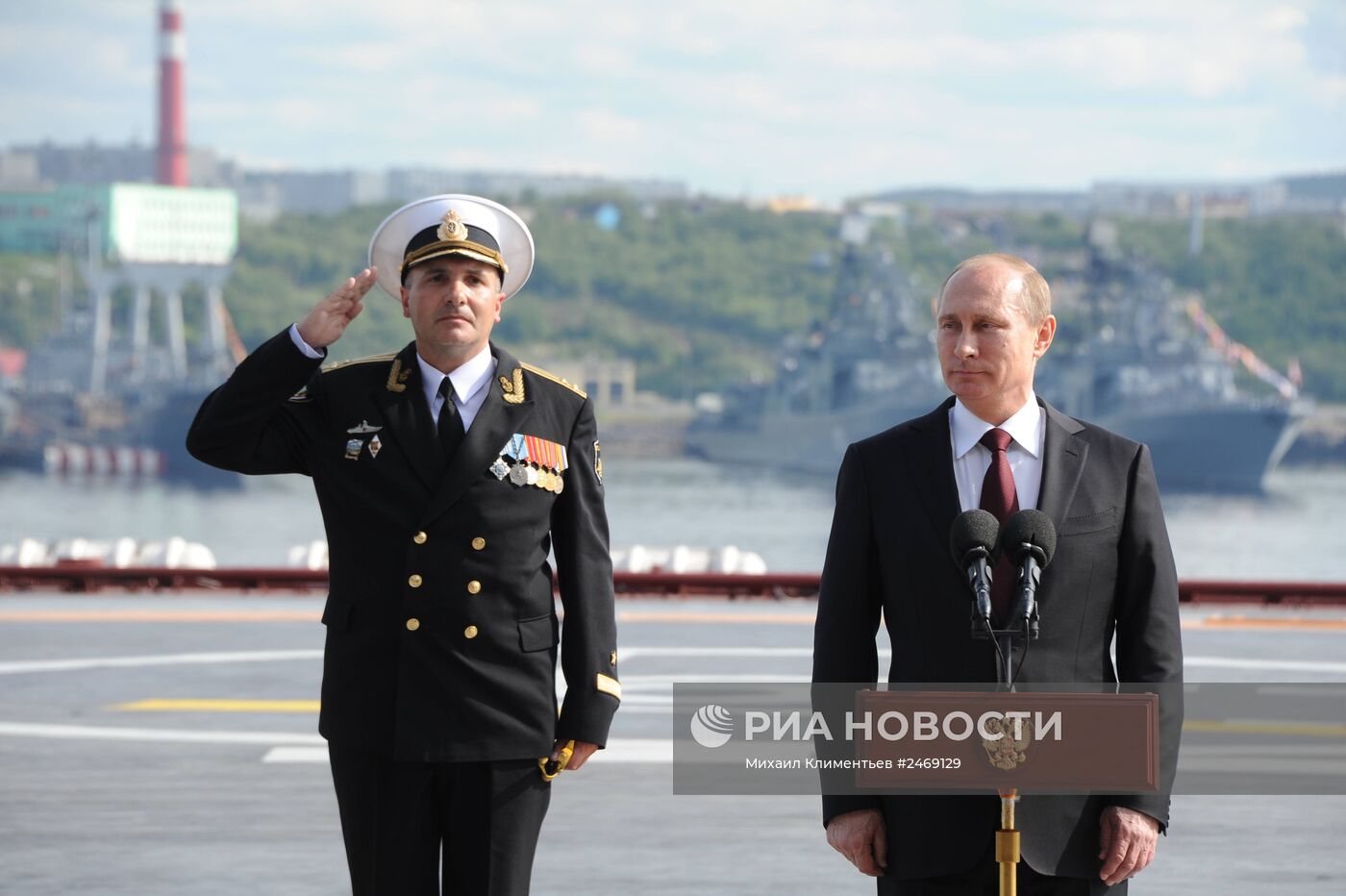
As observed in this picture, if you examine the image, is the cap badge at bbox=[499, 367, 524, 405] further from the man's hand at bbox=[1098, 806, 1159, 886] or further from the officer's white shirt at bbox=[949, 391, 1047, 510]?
the man's hand at bbox=[1098, 806, 1159, 886]

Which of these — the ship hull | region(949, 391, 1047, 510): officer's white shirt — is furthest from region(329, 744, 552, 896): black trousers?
the ship hull

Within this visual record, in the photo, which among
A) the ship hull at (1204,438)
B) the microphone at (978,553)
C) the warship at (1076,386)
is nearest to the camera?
the microphone at (978,553)

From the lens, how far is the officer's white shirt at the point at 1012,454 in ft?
9.48

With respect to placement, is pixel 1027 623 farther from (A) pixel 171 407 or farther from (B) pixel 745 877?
(A) pixel 171 407

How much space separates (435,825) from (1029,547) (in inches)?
50.6

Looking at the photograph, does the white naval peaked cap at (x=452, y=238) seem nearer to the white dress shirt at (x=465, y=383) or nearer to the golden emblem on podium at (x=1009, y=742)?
the white dress shirt at (x=465, y=383)

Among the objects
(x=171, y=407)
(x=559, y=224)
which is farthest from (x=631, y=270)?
(x=171, y=407)

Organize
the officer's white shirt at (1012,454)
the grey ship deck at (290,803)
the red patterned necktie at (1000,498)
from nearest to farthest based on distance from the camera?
the red patterned necktie at (1000,498) < the officer's white shirt at (1012,454) < the grey ship deck at (290,803)

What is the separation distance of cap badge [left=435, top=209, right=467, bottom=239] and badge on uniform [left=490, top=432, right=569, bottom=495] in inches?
15.3

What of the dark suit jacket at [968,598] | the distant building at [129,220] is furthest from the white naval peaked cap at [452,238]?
the distant building at [129,220]

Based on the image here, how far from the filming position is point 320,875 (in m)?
5.11

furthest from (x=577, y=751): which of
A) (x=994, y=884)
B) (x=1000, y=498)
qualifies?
(x=1000, y=498)

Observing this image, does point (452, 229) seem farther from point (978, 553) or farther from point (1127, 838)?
point (1127, 838)

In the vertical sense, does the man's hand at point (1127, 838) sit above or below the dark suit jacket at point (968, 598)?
below
